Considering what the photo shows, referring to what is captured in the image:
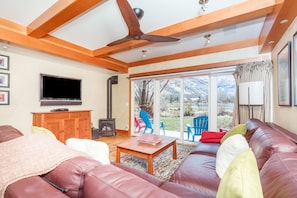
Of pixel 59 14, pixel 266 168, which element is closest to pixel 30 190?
pixel 266 168

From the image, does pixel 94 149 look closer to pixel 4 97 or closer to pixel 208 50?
pixel 4 97

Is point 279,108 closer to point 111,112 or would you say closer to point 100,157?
point 100,157

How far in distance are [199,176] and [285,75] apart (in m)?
1.89

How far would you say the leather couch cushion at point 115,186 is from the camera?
585 mm

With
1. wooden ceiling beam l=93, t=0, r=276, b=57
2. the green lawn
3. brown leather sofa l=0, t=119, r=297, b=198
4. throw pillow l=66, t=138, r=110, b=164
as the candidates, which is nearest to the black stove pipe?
the green lawn

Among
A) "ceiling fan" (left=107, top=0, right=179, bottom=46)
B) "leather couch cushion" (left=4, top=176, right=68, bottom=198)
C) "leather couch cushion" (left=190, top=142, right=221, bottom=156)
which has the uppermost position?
"ceiling fan" (left=107, top=0, right=179, bottom=46)

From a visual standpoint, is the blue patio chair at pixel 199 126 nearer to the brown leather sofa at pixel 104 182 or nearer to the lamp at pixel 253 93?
the lamp at pixel 253 93

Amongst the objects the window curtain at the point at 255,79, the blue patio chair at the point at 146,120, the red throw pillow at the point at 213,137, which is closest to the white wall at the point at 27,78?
the blue patio chair at the point at 146,120

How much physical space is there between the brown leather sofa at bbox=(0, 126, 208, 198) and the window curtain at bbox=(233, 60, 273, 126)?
2950 millimetres

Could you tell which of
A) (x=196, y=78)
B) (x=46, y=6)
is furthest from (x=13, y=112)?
(x=196, y=78)

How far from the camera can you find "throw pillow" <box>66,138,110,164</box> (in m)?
1.11

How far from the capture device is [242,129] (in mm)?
2096

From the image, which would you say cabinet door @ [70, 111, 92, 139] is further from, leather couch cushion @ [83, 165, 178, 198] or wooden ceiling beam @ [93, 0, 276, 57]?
leather couch cushion @ [83, 165, 178, 198]

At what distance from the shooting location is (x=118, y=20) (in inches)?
93.8
